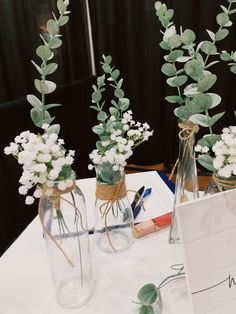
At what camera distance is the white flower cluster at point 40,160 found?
1.72ft

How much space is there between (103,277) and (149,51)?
193 cm

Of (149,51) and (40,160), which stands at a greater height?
(40,160)

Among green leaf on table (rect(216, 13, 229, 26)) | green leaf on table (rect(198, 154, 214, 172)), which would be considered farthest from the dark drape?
green leaf on table (rect(198, 154, 214, 172))

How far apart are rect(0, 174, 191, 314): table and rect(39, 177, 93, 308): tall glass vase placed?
0.03 meters

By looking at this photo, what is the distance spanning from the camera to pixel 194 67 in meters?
0.55

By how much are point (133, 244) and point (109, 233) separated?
0.07 metres

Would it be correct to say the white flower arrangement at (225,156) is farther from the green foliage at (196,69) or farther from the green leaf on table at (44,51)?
the green leaf on table at (44,51)

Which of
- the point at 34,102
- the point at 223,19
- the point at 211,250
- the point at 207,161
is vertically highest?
the point at 223,19

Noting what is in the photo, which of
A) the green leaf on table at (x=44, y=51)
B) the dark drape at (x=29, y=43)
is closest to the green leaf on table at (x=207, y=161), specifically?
the green leaf on table at (x=44, y=51)

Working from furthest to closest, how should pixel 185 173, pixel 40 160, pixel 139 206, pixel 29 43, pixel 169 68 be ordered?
1. pixel 29 43
2. pixel 139 206
3. pixel 185 173
4. pixel 169 68
5. pixel 40 160

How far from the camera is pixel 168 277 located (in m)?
0.68

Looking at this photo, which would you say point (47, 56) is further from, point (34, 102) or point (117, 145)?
point (117, 145)

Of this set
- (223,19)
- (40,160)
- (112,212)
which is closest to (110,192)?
(112,212)

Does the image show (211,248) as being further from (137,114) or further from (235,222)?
Answer: (137,114)
